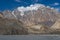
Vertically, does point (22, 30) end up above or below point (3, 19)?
below

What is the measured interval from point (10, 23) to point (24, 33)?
65.6 feet

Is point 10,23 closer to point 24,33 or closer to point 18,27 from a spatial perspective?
point 18,27

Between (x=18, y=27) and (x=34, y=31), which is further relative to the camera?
(x=34, y=31)

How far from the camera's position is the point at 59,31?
543 feet

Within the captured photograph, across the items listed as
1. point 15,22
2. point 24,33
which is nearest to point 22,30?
point 24,33

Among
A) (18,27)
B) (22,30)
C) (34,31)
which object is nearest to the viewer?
(22,30)

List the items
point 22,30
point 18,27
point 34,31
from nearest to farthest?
point 22,30
point 18,27
point 34,31

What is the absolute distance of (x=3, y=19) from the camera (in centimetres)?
18938

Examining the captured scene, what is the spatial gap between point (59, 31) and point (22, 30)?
1150 inches

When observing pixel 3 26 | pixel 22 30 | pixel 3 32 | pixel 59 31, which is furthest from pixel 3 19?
pixel 59 31

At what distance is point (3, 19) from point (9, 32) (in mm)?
26093

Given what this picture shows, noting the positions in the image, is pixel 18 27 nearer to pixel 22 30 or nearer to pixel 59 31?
pixel 22 30

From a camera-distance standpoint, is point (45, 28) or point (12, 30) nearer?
point (12, 30)

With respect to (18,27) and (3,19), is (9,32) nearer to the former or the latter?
(18,27)
